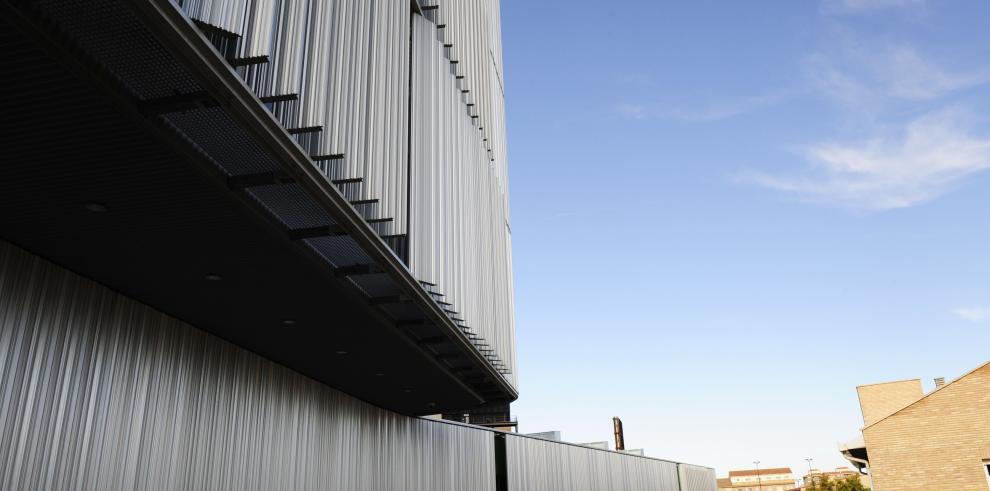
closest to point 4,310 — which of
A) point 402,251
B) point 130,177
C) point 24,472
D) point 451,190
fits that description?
point 24,472

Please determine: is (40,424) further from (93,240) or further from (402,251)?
(402,251)

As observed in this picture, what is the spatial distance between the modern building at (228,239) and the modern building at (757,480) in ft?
494

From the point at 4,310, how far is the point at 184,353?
8.60ft

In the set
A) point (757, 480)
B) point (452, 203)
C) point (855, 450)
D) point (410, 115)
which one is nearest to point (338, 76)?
point (410, 115)

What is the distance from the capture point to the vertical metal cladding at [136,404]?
6246mm

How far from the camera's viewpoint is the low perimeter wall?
6266 millimetres

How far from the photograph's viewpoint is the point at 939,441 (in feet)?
82.9

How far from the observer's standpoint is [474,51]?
15273 millimetres

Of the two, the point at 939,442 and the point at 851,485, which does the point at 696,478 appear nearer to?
the point at 851,485

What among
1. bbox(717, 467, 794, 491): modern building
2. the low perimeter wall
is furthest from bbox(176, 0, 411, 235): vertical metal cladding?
bbox(717, 467, 794, 491): modern building

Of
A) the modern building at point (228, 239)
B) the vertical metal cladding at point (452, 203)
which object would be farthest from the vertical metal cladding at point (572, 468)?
the modern building at point (228, 239)

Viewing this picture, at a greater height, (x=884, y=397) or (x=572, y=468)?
(x=884, y=397)

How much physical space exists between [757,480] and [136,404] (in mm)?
180306

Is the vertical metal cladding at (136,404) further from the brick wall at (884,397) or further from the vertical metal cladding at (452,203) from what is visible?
the brick wall at (884,397)
